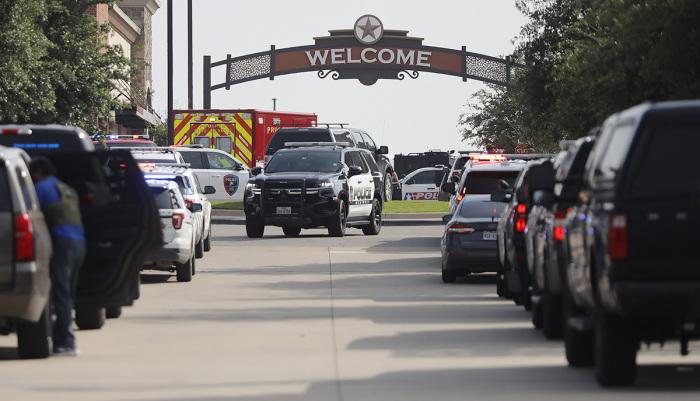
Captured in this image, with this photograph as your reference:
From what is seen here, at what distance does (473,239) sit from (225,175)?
21553 mm

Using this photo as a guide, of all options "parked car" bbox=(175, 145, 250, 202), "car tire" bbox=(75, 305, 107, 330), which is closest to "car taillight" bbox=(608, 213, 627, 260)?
"car tire" bbox=(75, 305, 107, 330)

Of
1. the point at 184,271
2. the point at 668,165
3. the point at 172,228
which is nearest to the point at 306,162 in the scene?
the point at 184,271

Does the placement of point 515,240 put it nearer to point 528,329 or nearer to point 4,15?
point 528,329

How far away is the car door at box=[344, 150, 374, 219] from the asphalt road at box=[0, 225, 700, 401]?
10.5 metres

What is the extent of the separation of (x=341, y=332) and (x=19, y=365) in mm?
3665

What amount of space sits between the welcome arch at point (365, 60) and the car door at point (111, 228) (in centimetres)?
4473

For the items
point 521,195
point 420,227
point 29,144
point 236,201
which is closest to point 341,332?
point 521,195

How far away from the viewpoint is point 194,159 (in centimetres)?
3934

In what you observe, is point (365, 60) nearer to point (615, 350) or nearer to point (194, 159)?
point (194, 159)

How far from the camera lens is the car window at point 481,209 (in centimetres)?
2028

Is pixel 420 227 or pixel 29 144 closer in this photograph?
pixel 29 144

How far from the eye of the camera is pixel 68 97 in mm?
43969

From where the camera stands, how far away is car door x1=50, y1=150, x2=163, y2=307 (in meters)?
13.1

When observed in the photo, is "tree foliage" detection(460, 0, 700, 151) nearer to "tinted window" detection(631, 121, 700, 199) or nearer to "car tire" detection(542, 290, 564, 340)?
"car tire" detection(542, 290, 564, 340)
